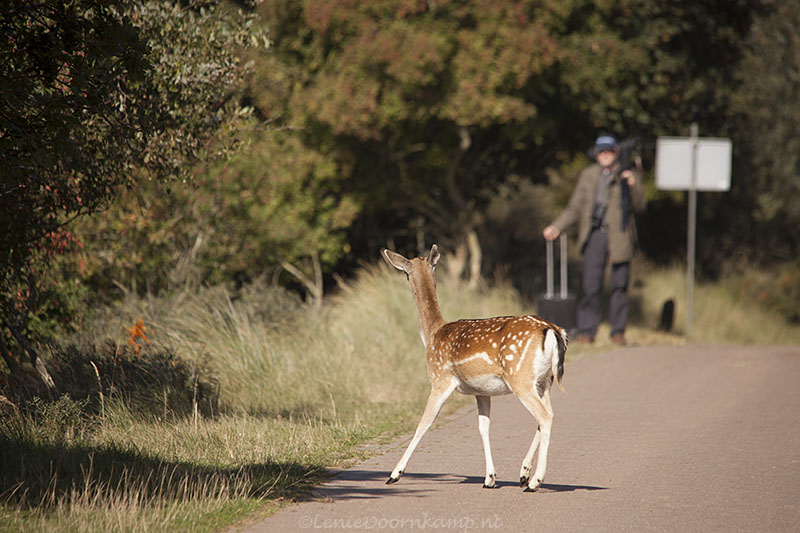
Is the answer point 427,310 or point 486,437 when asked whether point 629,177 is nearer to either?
point 427,310

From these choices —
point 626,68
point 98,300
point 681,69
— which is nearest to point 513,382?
point 98,300

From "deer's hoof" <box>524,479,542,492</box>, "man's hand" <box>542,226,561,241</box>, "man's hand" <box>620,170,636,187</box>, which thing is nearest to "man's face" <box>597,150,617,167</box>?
"man's hand" <box>620,170,636,187</box>

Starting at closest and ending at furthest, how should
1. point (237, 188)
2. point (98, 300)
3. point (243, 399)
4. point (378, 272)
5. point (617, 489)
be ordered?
point (617, 489) < point (243, 399) < point (98, 300) < point (237, 188) < point (378, 272)

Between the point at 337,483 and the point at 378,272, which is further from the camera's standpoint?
the point at 378,272

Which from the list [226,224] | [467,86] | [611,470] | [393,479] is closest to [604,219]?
[467,86]

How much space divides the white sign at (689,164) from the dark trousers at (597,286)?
3583mm

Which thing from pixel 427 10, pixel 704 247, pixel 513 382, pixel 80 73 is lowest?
pixel 704 247

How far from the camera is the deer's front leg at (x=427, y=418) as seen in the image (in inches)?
272

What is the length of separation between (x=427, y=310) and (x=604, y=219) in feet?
26.8

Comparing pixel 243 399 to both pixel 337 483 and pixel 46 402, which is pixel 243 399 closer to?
pixel 46 402

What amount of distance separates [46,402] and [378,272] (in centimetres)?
987

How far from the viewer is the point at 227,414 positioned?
962 centimetres

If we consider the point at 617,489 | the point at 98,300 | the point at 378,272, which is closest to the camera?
the point at 617,489

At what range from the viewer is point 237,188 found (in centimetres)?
1642
